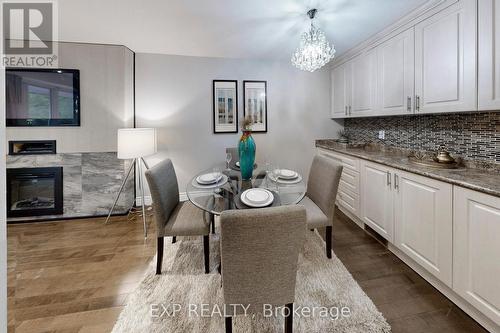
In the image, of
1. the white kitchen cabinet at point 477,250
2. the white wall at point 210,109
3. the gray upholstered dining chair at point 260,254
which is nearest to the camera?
the gray upholstered dining chair at point 260,254

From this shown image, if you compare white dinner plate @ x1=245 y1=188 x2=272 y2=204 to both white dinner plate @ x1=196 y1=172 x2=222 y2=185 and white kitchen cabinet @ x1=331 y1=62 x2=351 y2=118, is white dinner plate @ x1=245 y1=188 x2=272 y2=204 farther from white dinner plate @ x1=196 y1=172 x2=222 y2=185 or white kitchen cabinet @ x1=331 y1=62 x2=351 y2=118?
white kitchen cabinet @ x1=331 y1=62 x2=351 y2=118

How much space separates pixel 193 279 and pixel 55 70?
328 centimetres

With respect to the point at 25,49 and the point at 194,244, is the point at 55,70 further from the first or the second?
the point at 194,244

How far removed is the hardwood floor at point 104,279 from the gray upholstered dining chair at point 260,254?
2.93 feet

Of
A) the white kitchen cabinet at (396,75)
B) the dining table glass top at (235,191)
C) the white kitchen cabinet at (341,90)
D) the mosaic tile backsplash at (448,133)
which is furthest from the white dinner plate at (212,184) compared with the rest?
the white kitchen cabinet at (341,90)

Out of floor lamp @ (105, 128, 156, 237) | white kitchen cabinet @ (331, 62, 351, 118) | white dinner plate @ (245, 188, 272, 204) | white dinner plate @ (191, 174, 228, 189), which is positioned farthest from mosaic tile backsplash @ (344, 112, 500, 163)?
floor lamp @ (105, 128, 156, 237)

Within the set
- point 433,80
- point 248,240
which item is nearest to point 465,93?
point 433,80

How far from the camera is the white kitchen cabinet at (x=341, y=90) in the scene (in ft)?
11.3

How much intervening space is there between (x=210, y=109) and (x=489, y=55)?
3163mm

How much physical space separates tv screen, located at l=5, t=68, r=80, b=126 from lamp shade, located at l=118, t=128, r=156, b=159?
854mm

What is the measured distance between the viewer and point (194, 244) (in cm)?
246

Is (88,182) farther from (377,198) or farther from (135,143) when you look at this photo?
(377,198)

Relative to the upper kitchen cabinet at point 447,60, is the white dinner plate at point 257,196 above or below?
below

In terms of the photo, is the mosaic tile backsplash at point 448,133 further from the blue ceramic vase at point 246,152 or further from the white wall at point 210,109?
the blue ceramic vase at point 246,152
